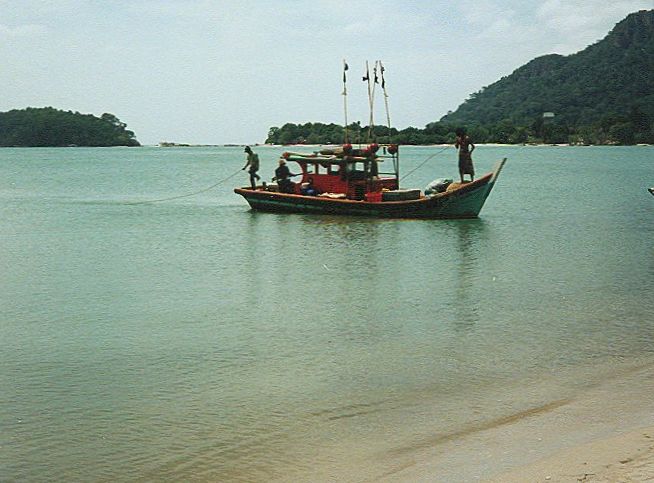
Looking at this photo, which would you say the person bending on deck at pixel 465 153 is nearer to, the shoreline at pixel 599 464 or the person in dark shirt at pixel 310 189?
the person in dark shirt at pixel 310 189

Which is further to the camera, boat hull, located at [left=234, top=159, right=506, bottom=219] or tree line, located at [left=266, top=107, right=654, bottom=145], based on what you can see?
tree line, located at [left=266, top=107, right=654, bottom=145]

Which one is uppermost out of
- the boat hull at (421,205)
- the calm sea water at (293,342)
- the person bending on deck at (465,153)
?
the person bending on deck at (465,153)

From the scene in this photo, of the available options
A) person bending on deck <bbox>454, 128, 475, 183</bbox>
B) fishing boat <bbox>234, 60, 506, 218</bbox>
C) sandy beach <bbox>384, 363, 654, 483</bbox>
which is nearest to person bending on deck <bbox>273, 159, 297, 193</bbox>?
fishing boat <bbox>234, 60, 506, 218</bbox>

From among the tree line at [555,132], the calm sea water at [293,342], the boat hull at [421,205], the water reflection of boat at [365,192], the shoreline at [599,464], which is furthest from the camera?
the tree line at [555,132]

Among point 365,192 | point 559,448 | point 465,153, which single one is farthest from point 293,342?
point 365,192

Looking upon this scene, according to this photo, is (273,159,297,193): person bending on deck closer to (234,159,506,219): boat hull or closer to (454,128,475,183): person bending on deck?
(234,159,506,219): boat hull

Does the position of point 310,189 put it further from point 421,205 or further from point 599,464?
point 599,464

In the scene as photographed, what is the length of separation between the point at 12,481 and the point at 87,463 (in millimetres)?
696

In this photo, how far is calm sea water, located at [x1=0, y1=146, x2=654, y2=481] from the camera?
8.03 m

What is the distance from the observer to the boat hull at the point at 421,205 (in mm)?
27016

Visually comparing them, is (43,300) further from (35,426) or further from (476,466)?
(476,466)

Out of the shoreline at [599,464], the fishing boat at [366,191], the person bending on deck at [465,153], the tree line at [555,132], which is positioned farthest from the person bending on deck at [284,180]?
the tree line at [555,132]

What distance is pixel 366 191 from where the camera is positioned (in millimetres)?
28281

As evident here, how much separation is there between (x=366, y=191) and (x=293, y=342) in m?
16.5
